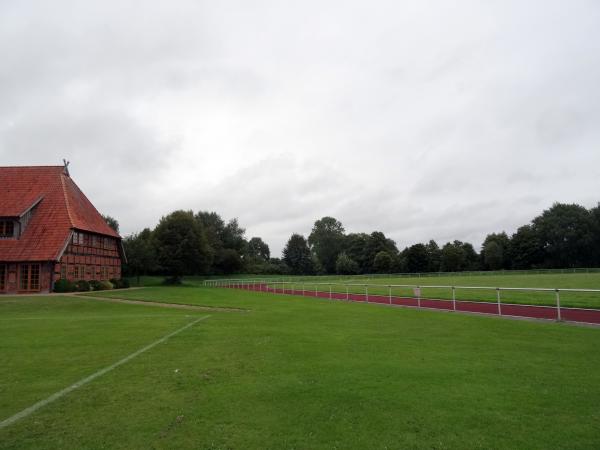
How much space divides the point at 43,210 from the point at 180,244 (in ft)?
65.6

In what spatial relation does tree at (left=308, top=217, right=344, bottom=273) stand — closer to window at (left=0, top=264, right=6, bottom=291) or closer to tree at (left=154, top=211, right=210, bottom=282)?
tree at (left=154, top=211, right=210, bottom=282)

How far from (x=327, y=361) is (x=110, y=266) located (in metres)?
41.8

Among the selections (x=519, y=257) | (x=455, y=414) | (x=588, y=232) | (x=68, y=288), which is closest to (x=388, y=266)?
(x=519, y=257)

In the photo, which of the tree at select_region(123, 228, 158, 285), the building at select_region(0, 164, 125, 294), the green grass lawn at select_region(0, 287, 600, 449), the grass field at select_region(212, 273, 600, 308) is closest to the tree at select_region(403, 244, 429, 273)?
the grass field at select_region(212, 273, 600, 308)

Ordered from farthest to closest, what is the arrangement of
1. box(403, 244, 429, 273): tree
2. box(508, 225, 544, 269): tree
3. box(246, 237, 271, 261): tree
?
box(246, 237, 271, 261): tree < box(403, 244, 429, 273): tree < box(508, 225, 544, 269): tree

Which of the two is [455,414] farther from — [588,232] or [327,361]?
[588,232]

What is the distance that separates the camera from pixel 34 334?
12.8 meters

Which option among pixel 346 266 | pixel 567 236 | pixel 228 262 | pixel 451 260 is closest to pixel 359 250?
Result: pixel 346 266

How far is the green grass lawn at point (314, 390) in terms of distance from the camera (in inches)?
177

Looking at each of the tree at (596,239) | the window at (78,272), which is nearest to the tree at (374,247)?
the tree at (596,239)

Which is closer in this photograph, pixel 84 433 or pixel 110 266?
pixel 84 433

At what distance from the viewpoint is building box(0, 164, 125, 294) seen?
3422 centimetres

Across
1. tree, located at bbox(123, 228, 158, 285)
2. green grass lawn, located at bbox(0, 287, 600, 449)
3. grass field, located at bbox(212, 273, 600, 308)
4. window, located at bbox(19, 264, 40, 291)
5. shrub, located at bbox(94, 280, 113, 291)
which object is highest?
tree, located at bbox(123, 228, 158, 285)

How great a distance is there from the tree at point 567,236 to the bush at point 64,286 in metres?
93.4
